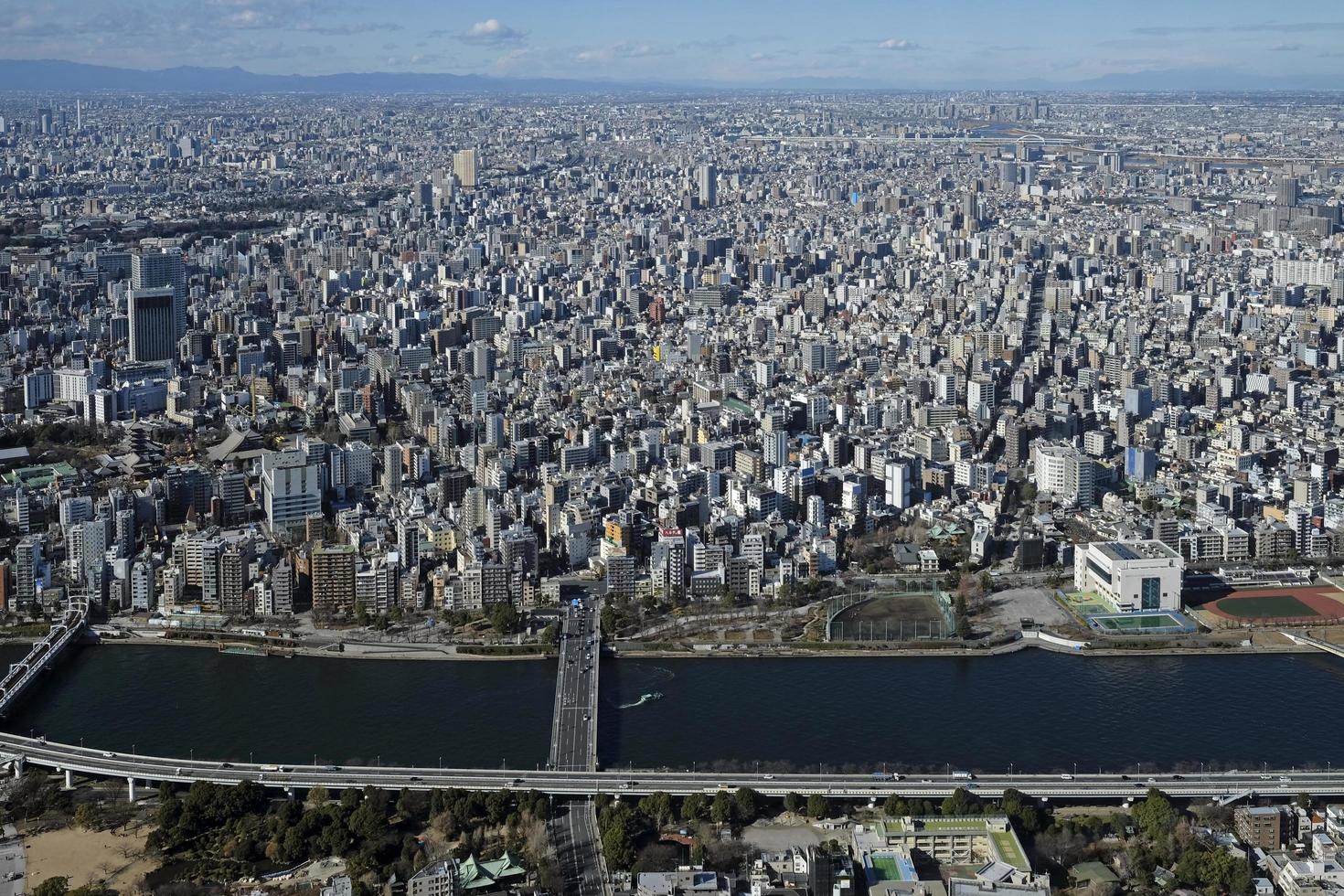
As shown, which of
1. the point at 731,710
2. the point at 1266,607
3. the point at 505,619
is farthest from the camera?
the point at 1266,607

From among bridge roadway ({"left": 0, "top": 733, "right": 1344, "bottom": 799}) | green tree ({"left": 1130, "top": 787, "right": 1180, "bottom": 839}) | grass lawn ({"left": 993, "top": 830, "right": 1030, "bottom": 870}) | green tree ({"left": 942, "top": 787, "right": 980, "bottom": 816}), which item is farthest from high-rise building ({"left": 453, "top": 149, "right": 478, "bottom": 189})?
grass lawn ({"left": 993, "top": 830, "right": 1030, "bottom": 870})

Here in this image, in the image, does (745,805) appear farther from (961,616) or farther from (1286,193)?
(1286,193)

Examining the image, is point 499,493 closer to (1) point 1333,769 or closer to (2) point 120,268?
(1) point 1333,769

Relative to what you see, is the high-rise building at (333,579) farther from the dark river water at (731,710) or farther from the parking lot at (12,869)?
the parking lot at (12,869)

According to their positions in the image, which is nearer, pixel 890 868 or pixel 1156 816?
pixel 890 868

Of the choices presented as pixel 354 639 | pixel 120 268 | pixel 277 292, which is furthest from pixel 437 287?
pixel 354 639

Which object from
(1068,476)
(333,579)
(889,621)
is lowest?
(889,621)

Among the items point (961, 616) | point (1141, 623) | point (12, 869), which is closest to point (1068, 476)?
point (1141, 623)
